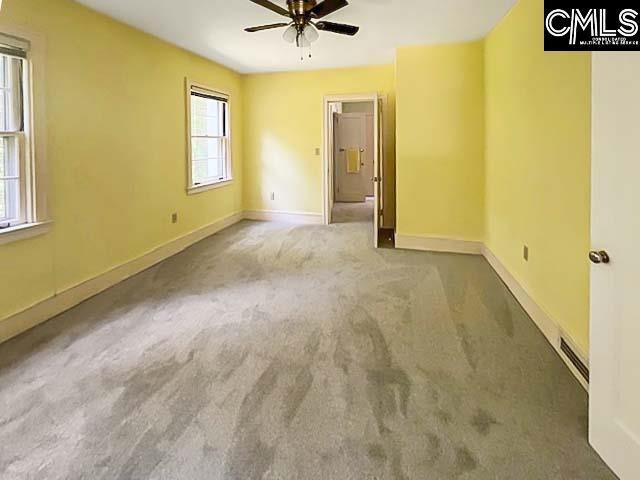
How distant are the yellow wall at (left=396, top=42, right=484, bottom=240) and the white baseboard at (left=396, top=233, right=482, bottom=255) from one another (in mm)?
60

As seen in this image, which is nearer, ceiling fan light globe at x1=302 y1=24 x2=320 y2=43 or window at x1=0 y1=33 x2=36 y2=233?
window at x1=0 y1=33 x2=36 y2=233

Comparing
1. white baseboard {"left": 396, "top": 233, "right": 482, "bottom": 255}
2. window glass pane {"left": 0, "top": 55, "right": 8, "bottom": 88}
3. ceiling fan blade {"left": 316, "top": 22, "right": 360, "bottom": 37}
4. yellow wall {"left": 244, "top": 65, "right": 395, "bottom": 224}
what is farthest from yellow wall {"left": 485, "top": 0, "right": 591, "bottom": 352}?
window glass pane {"left": 0, "top": 55, "right": 8, "bottom": 88}

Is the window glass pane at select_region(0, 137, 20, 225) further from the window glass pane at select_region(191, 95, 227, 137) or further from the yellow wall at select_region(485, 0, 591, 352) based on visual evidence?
the yellow wall at select_region(485, 0, 591, 352)

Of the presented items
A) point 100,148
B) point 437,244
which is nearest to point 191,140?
point 100,148

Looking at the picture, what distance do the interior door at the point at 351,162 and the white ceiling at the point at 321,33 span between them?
4540 millimetres

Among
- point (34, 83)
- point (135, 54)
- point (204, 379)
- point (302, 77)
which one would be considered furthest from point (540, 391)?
point (302, 77)

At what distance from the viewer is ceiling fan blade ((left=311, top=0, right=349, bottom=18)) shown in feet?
11.7

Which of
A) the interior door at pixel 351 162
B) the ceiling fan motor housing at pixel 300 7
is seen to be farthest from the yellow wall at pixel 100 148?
the interior door at pixel 351 162

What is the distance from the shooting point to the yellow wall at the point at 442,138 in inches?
219

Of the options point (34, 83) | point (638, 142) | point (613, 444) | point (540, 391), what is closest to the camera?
point (638, 142)

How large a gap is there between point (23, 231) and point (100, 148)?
1196mm

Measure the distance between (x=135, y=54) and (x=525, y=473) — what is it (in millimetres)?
4771

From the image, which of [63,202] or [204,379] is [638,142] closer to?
[204,379]

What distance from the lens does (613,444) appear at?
184 centimetres
